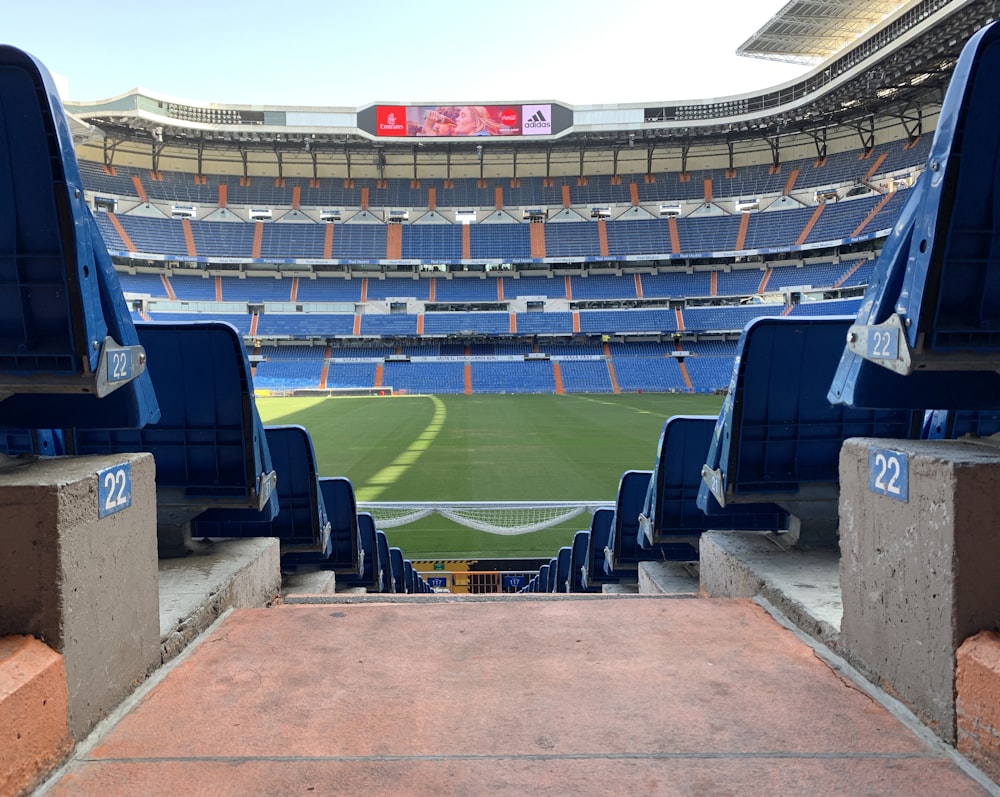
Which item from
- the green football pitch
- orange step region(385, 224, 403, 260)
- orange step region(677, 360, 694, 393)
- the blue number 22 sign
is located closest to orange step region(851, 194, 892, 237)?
orange step region(677, 360, 694, 393)

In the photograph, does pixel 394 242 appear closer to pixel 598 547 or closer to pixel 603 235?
pixel 603 235

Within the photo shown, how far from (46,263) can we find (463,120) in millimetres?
52046

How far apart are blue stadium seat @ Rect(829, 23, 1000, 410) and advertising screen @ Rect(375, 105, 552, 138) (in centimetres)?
5104

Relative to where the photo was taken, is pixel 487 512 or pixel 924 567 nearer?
pixel 924 567

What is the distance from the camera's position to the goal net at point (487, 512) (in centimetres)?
1239

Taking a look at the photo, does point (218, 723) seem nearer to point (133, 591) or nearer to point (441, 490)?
point (133, 591)

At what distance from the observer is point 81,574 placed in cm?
219

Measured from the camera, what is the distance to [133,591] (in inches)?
98.7

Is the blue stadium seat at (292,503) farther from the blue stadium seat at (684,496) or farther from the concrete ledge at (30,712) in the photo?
the concrete ledge at (30,712)

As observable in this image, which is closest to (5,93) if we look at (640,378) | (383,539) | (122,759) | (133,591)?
(133,591)

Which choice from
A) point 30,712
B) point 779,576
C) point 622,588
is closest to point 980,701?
point 779,576

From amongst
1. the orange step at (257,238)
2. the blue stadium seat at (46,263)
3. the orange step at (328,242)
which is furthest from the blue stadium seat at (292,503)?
the orange step at (257,238)

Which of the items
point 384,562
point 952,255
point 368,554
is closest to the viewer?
point 952,255

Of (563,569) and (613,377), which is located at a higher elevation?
(613,377)
